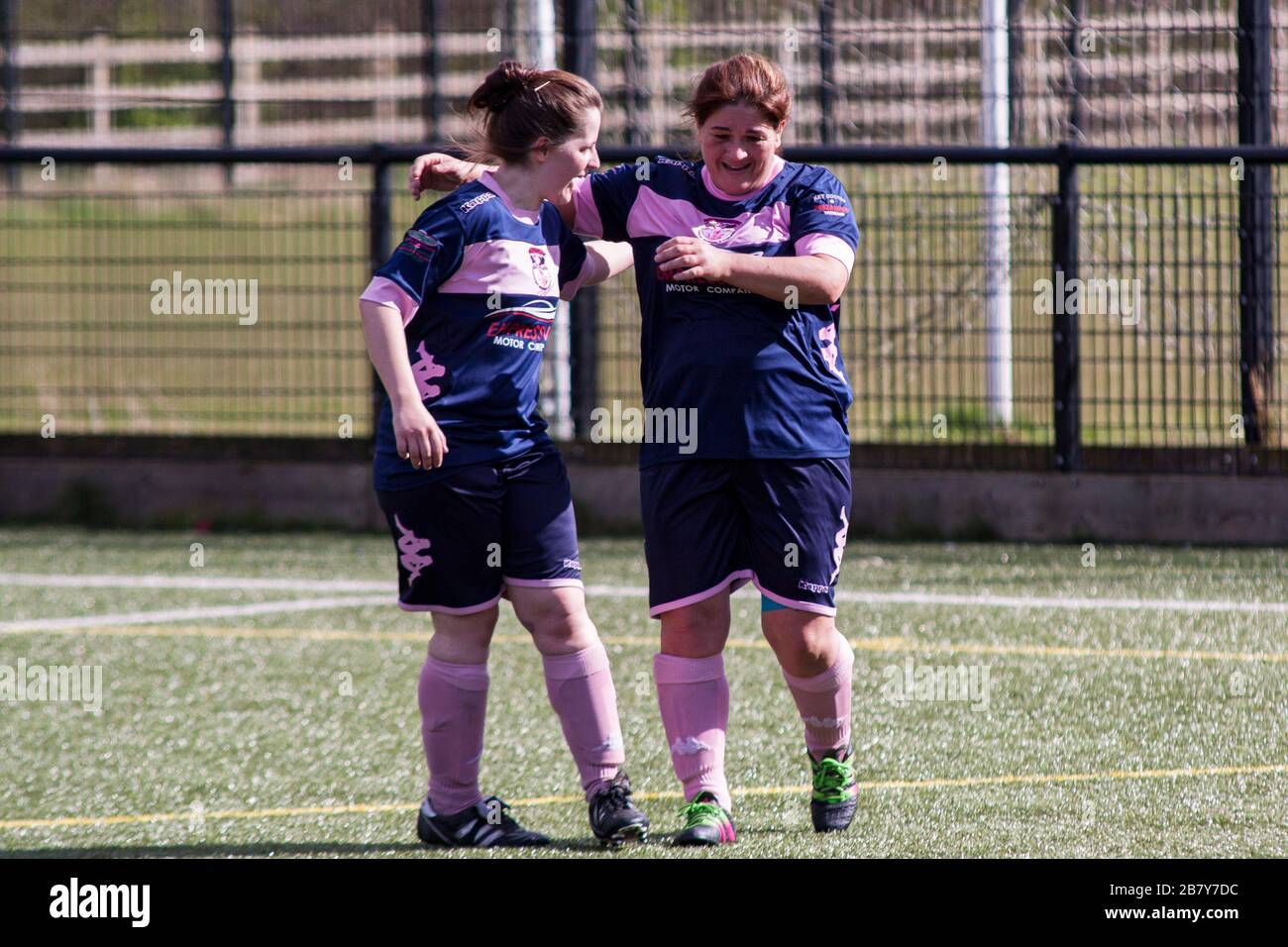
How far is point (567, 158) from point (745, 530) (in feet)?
2.84

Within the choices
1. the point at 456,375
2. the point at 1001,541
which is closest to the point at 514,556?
the point at 456,375

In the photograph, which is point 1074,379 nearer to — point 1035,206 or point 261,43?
point 1035,206

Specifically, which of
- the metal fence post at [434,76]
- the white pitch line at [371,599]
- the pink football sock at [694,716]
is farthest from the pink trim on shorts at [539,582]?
the metal fence post at [434,76]

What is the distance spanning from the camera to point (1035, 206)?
7.85 metres

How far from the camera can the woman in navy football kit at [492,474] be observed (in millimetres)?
3594

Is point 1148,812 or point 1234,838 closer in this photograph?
point 1234,838

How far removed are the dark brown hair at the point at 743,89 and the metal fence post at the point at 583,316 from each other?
4529 mm

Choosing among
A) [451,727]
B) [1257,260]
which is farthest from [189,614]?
[1257,260]

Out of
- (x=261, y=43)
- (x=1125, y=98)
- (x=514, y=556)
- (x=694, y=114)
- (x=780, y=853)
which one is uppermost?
(x=261, y=43)

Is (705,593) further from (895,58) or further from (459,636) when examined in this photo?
(895,58)

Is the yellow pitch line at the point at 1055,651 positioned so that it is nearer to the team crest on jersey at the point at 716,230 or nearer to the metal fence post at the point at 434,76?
the team crest on jersey at the point at 716,230

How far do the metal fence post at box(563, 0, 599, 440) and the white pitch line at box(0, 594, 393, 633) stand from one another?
6.37ft

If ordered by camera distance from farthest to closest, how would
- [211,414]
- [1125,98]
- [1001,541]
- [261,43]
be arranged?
[261,43] < [1125,98] < [211,414] < [1001,541]
